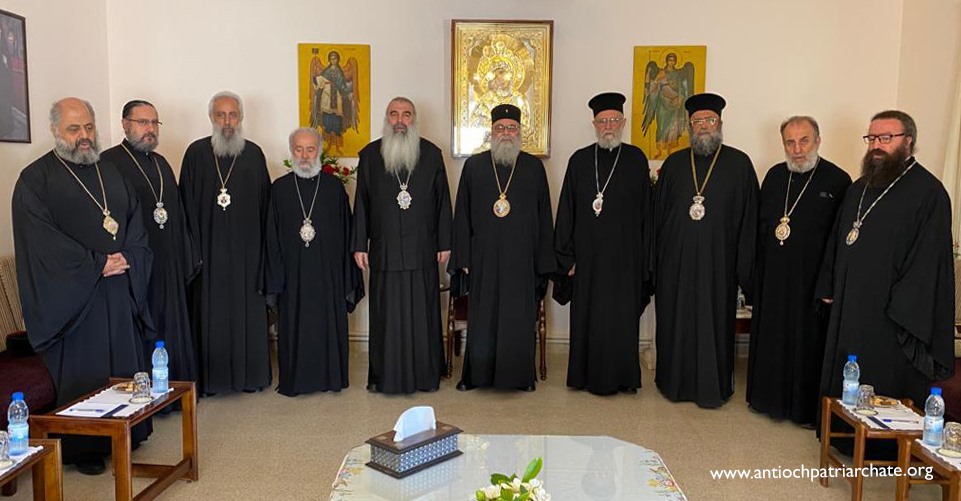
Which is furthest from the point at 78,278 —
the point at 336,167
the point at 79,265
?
the point at 336,167

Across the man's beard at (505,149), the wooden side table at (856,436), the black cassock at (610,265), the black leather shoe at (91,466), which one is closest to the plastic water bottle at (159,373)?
the black leather shoe at (91,466)

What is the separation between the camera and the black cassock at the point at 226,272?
4934 mm

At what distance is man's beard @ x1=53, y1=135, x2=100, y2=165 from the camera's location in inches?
148

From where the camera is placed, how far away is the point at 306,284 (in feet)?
16.5

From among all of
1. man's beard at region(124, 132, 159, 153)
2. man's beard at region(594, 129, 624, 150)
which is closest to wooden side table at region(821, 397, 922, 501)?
man's beard at region(594, 129, 624, 150)

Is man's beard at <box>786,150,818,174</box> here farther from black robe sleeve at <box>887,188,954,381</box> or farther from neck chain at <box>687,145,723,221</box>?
black robe sleeve at <box>887,188,954,381</box>

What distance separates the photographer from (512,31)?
609 cm

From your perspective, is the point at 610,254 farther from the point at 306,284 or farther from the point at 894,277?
the point at 306,284

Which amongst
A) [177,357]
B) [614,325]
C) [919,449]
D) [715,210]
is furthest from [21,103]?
[919,449]

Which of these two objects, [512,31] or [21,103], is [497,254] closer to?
[512,31]

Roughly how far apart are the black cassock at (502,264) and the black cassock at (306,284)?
0.88 m

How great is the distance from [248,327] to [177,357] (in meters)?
0.53

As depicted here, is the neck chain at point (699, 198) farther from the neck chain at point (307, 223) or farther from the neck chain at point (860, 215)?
the neck chain at point (307, 223)

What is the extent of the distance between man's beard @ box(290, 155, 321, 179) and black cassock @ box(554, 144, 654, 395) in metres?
1.78
